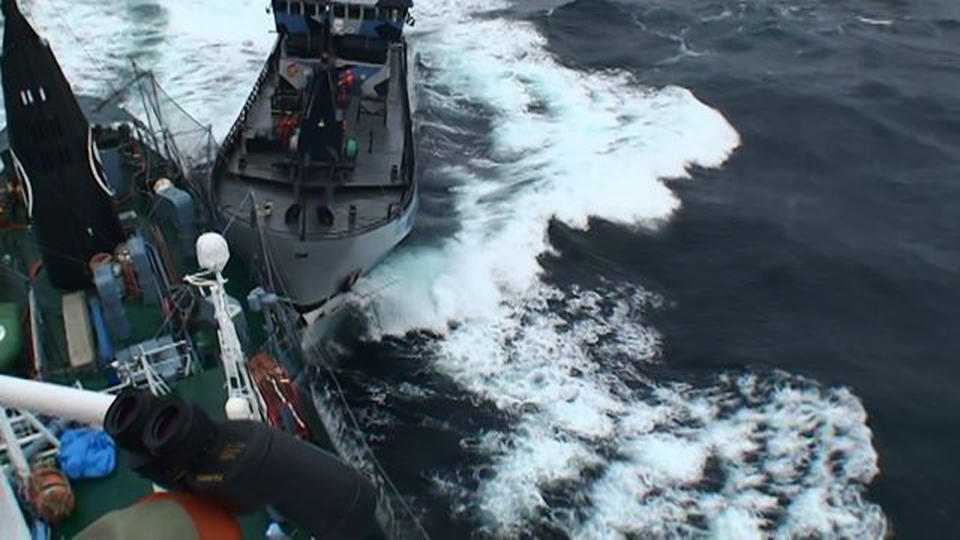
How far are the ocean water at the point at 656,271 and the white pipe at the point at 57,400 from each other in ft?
42.3

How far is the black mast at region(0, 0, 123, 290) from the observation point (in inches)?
606

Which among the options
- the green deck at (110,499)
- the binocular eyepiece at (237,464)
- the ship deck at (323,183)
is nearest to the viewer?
the binocular eyepiece at (237,464)

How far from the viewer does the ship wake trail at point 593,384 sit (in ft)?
63.2

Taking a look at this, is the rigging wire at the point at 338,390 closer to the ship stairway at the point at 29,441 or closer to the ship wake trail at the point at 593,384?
the ship wake trail at the point at 593,384

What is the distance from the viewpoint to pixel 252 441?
530 centimetres

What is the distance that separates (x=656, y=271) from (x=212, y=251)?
57.3 ft

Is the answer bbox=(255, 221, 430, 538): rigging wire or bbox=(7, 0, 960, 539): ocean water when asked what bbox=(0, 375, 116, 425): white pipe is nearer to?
bbox=(255, 221, 430, 538): rigging wire

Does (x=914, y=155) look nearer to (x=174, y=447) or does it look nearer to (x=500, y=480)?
(x=500, y=480)

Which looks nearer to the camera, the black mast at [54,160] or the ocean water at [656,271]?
the black mast at [54,160]

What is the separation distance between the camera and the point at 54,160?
16.4 metres

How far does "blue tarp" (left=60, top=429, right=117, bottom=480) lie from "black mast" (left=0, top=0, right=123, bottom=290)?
5.12 metres

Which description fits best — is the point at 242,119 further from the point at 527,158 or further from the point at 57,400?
the point at 57,400

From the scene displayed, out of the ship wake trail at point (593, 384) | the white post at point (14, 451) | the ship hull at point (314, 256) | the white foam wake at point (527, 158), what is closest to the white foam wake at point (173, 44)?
the white foam wake at point (527, 158)

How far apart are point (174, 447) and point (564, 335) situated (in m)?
19.7
